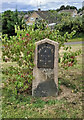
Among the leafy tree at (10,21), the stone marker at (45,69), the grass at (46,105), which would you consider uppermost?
the leafy tree at (10,21)

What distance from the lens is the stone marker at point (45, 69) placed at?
455 cm

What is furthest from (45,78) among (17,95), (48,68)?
(17,95)

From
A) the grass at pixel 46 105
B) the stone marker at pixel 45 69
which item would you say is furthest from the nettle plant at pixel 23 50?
the grass at pixel 46 105

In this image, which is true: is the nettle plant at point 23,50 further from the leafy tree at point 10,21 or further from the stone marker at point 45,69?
the leafy tree at point 10,21

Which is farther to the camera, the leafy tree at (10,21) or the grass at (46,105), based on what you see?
the leafy tree at (10,21)

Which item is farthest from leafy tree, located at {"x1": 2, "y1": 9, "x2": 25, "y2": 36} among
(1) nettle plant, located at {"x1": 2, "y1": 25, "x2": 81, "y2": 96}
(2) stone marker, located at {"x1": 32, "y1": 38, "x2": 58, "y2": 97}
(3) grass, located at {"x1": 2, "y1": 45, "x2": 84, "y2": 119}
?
(3) grass, located at {"x1": 2, "y1": 45, "x2": 84, "y2": 119}

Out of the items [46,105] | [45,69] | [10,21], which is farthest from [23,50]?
[10,21]

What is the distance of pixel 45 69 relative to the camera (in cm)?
468

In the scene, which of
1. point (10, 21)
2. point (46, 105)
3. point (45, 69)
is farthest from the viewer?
point (10, 21)

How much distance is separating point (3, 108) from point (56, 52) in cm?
203

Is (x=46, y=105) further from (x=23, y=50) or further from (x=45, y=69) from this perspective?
(x=23, y=50)

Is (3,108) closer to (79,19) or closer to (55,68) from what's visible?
(55,68)

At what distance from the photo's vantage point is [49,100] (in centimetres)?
457

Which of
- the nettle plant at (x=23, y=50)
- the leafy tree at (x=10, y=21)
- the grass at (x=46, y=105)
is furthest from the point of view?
the leafy tree at (x=10, y=21)
